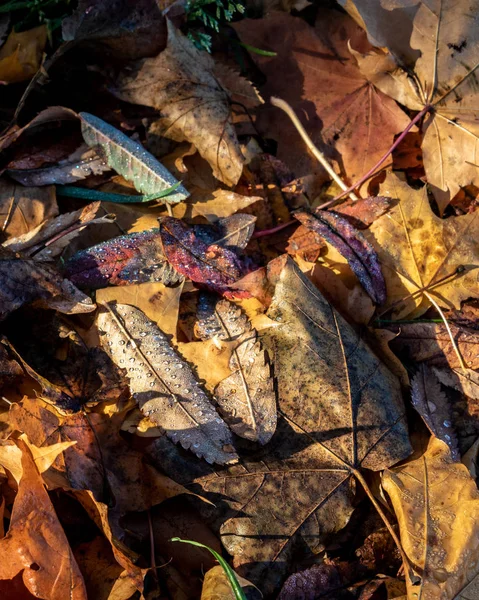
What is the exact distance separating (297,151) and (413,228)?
2.04 feet

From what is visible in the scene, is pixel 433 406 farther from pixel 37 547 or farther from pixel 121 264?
pixel 37 547

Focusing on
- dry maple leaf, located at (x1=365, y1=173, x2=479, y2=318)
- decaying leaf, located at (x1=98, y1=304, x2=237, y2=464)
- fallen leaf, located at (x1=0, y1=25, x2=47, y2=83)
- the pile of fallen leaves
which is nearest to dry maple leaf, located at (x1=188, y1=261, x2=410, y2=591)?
the pile of fallen leaves

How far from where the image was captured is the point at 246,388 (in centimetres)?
174

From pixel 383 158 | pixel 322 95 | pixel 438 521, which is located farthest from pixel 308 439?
pixel 322 95

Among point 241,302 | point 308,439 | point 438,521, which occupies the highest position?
point 241,302

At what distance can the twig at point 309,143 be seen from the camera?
2348mm

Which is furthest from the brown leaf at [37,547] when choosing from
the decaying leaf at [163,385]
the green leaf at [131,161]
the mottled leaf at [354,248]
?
the mottled leaf at [354,248]

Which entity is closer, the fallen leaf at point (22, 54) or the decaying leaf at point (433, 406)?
the decaying leaf at point (433, 406)

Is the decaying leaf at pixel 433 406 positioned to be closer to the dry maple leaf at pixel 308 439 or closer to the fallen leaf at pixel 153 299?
the dry maple leaf at pixel 308 439

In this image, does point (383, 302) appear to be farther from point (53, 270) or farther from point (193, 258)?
point (53, 270)

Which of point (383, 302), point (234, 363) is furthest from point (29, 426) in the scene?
point (383, 302)

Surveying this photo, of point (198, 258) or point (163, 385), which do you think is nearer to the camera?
point (163, 385)

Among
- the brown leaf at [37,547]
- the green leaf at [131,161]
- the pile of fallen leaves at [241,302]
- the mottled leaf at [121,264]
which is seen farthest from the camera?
the green leaf at [131,161]

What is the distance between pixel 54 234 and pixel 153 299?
0.48 meters
